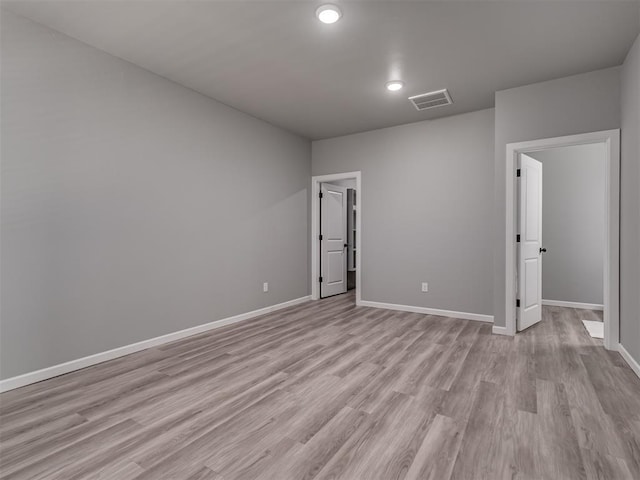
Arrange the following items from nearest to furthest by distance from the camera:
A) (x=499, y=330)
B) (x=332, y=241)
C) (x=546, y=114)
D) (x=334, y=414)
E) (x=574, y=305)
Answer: (x=334, y=414), (x=546, y=114), (x=499, y=330), (x=574, y=305), (x=332, y=241)

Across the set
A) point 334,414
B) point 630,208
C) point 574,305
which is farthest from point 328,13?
point 574,305

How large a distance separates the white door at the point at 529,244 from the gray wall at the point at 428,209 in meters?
0.43

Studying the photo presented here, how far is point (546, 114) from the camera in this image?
135 inches

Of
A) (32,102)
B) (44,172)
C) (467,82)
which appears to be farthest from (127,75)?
(467,82)

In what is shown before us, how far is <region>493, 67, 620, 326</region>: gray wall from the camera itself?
3176 mm

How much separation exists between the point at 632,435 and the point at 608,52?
10.2 ft

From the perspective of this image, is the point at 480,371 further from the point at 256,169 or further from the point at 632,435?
the point at 256,169

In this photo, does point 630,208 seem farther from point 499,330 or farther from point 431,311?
point 431,311

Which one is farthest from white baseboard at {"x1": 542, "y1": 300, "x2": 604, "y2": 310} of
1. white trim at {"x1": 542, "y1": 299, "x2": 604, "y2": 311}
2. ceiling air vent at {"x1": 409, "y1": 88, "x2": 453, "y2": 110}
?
ceiling air vent at {"x1": 409, "y1": 88, "x2": 453, "y2": 110}

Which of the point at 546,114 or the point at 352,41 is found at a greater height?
the point at 352,41

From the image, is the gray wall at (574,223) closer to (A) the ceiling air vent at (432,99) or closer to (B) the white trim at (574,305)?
(B) the white trim at (574,305)

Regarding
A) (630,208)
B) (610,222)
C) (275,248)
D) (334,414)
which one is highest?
(630,208)

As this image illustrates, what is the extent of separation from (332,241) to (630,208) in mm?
4058

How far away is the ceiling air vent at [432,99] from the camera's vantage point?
376cm
